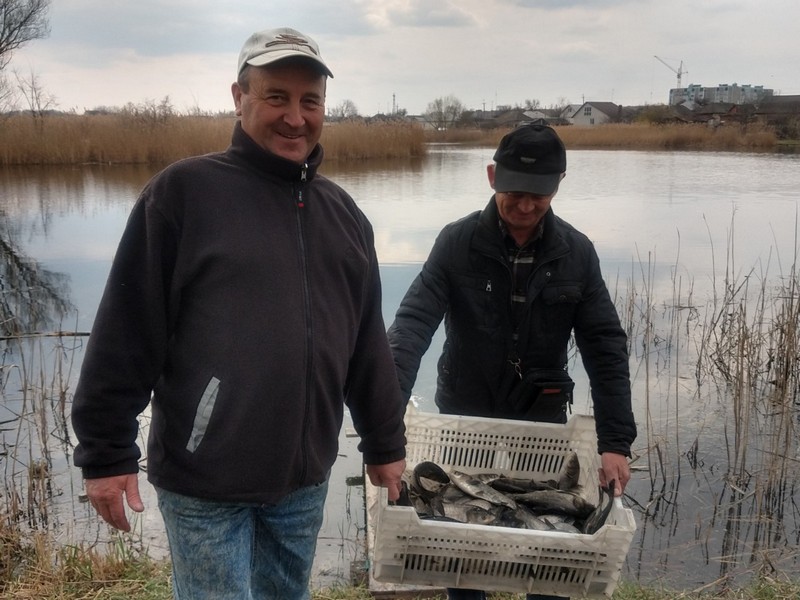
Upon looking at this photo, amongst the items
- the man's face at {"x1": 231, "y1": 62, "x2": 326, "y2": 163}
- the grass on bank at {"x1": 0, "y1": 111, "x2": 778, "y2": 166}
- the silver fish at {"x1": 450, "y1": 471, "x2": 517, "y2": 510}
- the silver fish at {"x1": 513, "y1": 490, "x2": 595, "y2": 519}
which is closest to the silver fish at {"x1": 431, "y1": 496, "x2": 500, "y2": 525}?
the silver fish at {"x1": 450, "y1": 471, "x2": 517, "y2": 510}

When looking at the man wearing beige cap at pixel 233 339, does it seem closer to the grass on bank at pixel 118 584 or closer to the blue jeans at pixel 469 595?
the blue jeans at pixel 469 595

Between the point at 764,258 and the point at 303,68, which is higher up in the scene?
the point at 303,68

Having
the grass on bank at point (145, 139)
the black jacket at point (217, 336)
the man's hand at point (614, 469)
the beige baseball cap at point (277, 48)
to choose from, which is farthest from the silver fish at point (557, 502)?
the grass on bank at point (145, 139)

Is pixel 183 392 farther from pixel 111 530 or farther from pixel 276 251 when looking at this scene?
pixel 111 530

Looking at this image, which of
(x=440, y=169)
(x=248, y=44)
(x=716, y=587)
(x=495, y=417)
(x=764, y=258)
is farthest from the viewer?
(x=440, y=169)

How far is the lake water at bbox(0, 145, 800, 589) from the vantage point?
420 centimetres

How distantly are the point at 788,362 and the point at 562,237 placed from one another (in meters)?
4.08

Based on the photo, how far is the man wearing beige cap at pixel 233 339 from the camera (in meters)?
1.62

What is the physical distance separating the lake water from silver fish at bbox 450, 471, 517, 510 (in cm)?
129

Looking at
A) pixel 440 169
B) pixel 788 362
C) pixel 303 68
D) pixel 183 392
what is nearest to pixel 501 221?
pixel 303 68

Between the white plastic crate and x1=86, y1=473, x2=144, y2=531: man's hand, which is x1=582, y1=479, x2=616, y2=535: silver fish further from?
x1=86, y1=473, x2=144, y2=531: man's hand

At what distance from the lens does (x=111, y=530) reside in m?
4.00

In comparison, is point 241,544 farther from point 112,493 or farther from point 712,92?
point 712,92

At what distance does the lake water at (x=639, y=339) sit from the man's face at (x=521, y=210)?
2128mm
